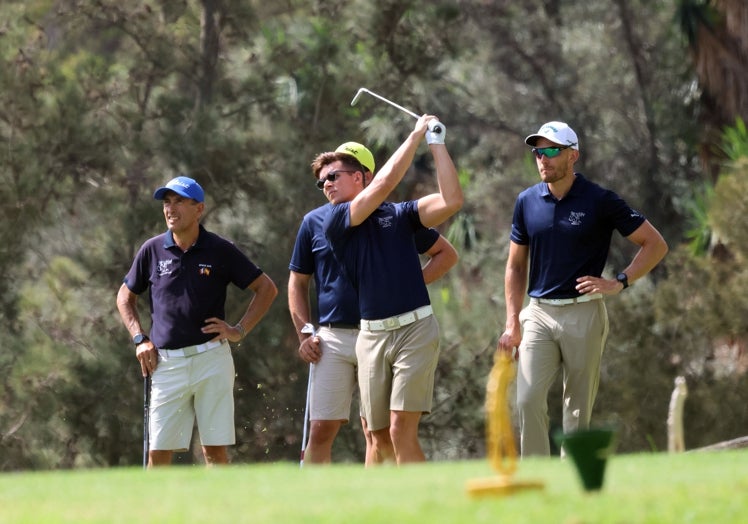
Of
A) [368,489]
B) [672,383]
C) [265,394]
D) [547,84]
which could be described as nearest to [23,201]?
[265,394]

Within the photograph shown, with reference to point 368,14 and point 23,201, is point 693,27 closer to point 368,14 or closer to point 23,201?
point 368,14

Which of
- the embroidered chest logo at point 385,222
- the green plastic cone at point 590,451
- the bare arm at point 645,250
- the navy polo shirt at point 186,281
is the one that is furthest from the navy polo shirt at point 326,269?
the green plastic cone at point 590,451

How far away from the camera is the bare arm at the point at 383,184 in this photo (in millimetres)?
8195

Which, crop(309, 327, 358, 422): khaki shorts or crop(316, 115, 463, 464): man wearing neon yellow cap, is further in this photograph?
crop(309, 327, 358, 422): khaki shorts

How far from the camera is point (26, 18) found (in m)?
19.5

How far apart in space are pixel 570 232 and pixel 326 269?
1.45 m

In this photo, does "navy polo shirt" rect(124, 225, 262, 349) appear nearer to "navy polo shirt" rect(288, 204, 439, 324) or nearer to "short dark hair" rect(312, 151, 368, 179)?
"navy polo shirt" rect(288, 204, 439, 324)

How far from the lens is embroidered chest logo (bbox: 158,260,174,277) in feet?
31.3

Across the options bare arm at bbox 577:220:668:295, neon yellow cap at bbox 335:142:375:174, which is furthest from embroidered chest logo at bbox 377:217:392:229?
bare arm at bbox 577:220:668:295

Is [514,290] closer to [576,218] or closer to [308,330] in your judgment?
[576,218]

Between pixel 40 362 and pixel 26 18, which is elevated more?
pixel 26 18

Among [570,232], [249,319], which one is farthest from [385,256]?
[249,319]

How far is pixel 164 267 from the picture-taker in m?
9.58

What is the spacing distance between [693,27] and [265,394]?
428 inches
